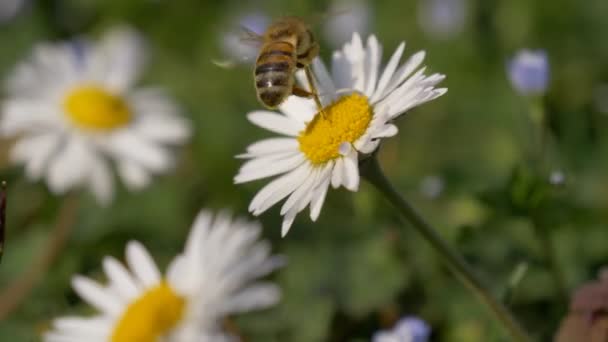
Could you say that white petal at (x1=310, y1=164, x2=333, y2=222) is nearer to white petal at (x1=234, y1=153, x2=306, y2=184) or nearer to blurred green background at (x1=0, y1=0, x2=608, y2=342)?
white petal at (x1=234, y1=153, x2=306, y2=184)

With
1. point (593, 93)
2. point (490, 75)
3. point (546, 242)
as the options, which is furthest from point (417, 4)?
point (546, 242)

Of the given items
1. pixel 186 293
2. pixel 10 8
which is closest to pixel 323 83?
pixel 186 293

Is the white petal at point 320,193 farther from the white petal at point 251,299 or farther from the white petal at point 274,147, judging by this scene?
the white petal at point 251,299

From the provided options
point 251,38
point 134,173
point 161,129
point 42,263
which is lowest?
point 251,38

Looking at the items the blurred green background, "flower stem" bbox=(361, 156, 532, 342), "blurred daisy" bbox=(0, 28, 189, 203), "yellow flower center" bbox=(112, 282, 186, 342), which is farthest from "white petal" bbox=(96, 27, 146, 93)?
"flower stem" bbox=(361, 156, 532, 342)

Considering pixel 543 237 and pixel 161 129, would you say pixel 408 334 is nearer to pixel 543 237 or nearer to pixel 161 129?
pixel 543 237

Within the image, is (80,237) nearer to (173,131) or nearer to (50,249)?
(50,249)
